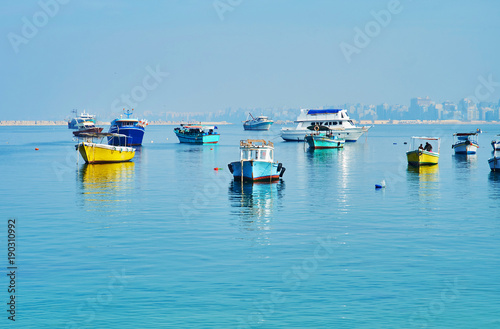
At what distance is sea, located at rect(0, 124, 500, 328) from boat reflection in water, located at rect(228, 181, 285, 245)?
155mm

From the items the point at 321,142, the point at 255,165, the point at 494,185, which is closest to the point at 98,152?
the point at 255,165

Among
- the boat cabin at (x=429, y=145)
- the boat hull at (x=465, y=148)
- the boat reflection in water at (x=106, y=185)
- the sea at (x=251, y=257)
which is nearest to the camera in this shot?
the sea at (x=251, y=257)

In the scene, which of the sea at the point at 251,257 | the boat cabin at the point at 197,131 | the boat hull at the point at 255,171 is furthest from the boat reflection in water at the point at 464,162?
the boat cabin at the point at 197,131

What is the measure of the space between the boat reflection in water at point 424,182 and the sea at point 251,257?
0.56 meters

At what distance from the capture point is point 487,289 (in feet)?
75.3

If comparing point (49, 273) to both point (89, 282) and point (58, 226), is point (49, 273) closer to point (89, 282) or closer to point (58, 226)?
point (89, 282)

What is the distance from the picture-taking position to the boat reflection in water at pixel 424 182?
4916 cm

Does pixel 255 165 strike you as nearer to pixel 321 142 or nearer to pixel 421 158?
pixel 421 158

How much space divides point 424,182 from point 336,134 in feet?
267

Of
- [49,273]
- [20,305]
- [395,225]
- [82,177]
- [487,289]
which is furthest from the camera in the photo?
[82,177]

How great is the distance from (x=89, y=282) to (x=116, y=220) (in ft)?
46.1

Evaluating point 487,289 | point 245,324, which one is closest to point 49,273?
point 245,324

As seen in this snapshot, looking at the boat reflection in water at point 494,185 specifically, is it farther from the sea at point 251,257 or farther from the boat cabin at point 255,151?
the boat cabin at point 255,151

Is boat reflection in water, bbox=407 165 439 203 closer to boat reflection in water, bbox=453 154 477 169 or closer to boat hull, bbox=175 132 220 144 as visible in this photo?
boat reflection in water, bbox=453 154 477 169
